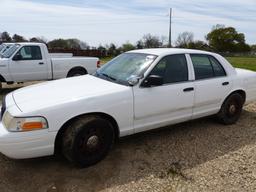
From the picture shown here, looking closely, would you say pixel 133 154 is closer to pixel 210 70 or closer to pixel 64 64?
pixel 210 70

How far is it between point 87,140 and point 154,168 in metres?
1.00

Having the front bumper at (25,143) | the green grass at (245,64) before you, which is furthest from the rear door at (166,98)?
the green grass at (245,64)

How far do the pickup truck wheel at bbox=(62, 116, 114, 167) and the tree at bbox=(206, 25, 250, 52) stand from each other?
82234mm

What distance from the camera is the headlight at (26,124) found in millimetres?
3271

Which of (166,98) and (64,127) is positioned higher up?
(166,98)

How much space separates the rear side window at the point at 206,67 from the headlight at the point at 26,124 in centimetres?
277

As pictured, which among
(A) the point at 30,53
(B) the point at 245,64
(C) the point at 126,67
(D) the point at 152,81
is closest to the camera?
(D) the point at 152,81

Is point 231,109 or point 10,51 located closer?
point 231,109

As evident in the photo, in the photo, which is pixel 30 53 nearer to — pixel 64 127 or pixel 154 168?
pixel 64 127

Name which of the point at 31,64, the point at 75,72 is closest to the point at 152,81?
the point at 31,64

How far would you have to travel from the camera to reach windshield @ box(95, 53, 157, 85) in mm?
4266

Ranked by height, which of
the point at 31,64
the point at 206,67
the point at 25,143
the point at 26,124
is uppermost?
the point at 206,67

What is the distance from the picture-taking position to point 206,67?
5.04 meters

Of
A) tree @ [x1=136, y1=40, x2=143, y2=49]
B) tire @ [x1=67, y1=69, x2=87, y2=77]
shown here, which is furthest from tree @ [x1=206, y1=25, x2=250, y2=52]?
tire @ [x1=67, y1=69, x2=87, y2=77]
